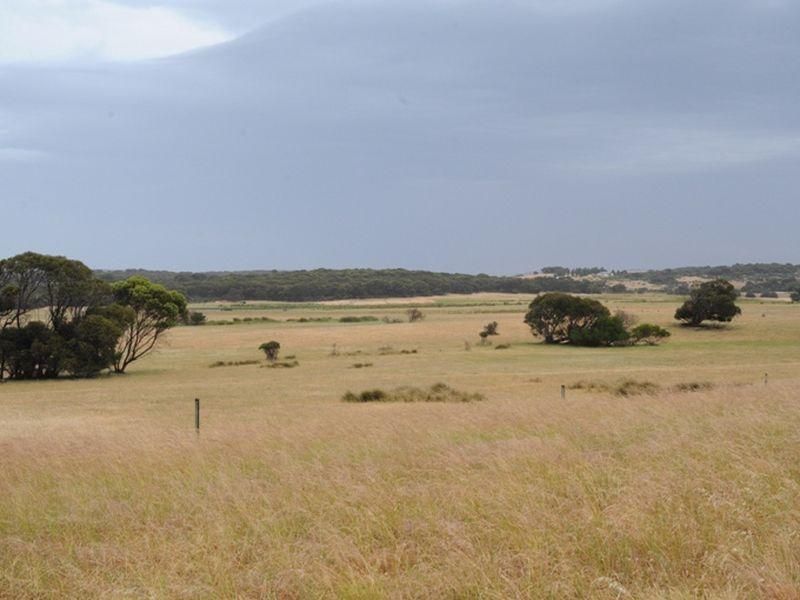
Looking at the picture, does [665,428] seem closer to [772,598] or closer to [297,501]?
[297,501]

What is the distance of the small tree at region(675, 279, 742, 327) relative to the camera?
→ 94.4 meters

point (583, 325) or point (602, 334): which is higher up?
point (583, 325)

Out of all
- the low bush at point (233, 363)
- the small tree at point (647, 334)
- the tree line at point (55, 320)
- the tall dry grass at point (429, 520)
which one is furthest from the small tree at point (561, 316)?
the tall dry grass at point (429, 520)

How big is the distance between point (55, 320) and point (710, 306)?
71.0m

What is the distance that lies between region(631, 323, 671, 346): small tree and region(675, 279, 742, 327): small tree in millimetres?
11893

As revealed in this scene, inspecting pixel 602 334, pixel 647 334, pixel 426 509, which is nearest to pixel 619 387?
pixel 426 509

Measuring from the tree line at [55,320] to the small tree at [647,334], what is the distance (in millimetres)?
50684

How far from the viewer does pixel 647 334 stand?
8575cm

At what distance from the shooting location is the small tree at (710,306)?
94.4m

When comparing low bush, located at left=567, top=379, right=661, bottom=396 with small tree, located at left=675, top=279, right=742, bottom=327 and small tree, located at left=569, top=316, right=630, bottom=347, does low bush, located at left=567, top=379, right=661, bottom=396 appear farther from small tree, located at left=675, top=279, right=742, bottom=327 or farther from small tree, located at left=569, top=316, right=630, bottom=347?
small tree, located at left=675, top=279, right=742, bottom=327

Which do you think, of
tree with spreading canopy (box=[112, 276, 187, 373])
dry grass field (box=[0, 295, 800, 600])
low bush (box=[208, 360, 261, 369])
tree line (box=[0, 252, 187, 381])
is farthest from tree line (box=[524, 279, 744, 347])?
dry grass field (box=[0, 295, 800, 600])

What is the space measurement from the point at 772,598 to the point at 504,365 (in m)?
57.5

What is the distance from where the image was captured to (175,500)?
7824mm

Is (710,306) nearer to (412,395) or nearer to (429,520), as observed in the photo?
(412,395)
